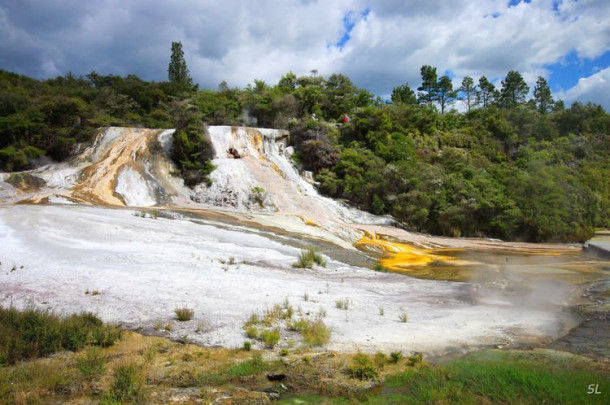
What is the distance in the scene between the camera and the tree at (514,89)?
74.8 meters

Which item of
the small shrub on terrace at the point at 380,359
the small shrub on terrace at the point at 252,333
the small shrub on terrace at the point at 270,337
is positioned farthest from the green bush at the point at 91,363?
the small shrub on terrace at the point at 380,359

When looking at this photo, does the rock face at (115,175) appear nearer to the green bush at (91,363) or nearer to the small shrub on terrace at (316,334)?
the green bush at (91,363)

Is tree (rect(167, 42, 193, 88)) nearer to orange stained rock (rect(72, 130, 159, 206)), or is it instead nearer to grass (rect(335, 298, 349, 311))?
orange stained rock (rect(72, 130, 159, 206))

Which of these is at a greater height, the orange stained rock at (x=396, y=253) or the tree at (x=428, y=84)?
the tree at (x=428, y=84)

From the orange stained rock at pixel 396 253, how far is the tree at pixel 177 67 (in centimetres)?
5191

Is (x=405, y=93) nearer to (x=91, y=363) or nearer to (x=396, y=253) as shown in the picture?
(x=396, y=253)

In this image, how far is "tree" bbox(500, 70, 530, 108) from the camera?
7475 cm

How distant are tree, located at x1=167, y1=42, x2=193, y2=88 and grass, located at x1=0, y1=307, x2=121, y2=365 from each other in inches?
2451

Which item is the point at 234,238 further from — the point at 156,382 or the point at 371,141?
the point at 371,141

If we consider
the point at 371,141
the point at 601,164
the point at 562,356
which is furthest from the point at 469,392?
the point at 601,164

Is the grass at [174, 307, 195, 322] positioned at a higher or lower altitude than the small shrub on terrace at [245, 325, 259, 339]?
higher

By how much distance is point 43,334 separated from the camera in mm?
7707

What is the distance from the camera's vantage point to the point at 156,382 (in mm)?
6801

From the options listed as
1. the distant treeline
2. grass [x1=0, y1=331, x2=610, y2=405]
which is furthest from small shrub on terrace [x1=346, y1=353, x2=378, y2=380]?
the distant treeline
